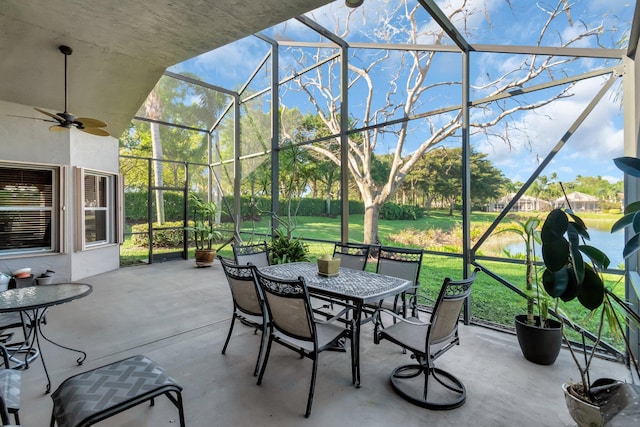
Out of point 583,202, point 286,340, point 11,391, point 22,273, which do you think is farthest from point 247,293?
point 22,273

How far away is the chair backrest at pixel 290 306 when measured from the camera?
6.72 ft

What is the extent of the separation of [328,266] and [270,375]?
43.1 inches

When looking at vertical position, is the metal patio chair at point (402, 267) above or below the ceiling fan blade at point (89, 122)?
below

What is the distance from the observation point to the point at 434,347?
214 centimetres

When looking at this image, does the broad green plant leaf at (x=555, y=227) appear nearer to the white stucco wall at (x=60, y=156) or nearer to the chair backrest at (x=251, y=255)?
the chair backrest at (x=251, y=255)

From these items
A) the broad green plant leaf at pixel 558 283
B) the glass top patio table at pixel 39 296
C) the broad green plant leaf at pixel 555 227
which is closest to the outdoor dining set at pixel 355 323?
the broad green plant leaf at pixel 558 283

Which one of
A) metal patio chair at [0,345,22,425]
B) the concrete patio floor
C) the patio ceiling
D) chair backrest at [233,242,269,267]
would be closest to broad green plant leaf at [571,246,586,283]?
the concrete patio floor

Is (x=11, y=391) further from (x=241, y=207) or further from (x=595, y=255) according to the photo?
(x=241, y=207)

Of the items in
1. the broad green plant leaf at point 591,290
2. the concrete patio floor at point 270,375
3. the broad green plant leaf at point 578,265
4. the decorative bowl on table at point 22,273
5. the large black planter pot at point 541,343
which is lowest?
the concrete patio floor at point 270,375

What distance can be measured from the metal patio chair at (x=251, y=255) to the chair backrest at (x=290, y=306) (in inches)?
58.1

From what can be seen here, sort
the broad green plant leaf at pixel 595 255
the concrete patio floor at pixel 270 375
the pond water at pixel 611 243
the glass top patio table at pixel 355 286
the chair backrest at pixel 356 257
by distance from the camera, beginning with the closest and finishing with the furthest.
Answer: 1. the broad green plant leaf at pixel 595 255
2. the concrete patio floor at pixel 270 375
3. the glass top patio table at pixel 355 286
4. the pond water at pixel 611 243
5. the chair backrest at pixel 356 257

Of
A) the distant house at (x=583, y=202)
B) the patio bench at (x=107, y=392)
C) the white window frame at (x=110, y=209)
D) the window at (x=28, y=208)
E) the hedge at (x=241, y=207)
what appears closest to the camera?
the patio bench at (x=107, y=392)

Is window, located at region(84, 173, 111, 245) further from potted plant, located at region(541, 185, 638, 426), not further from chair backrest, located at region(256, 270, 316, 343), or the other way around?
potted plant, located at region(541, 185, 638, 426)

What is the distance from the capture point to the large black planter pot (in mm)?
2600
